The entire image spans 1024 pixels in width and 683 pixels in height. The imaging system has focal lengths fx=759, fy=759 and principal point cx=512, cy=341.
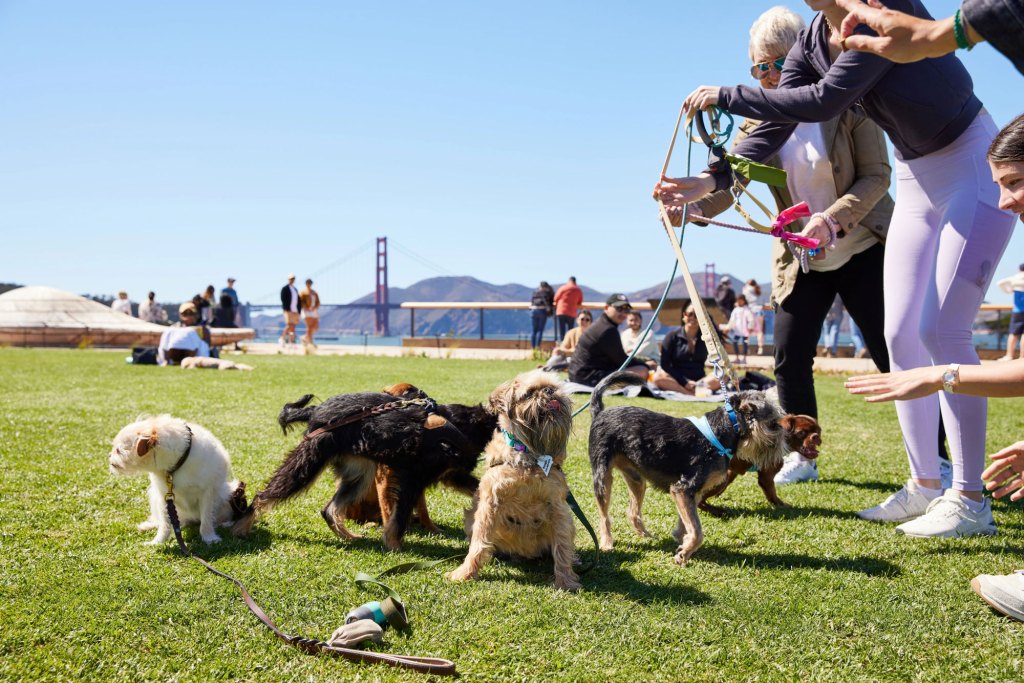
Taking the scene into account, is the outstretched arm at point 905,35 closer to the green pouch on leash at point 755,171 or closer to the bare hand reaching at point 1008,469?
the bare hand reaching at point 1008,469

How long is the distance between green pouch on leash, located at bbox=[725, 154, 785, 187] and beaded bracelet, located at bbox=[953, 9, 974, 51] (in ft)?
6.90

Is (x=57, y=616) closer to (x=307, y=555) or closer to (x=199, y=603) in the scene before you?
(x=199, y=603)

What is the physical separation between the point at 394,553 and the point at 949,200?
3465mm

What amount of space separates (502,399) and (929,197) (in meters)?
2.53

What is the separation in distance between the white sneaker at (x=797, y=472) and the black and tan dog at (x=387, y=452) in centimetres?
272

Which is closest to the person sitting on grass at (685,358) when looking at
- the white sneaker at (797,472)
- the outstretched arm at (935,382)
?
the white sneaker at (797,472)

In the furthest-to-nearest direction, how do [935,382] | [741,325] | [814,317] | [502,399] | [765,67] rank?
1. [741,325]
2. [814,317]
3. [765,67]
4. [502,399]
5. [935,382]

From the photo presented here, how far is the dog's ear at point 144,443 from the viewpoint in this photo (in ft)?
13.1

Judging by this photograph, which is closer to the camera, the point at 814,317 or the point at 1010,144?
the point at 1010,144

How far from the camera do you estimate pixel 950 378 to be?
2.46 m

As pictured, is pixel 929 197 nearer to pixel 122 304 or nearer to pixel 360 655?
pixel 360 655

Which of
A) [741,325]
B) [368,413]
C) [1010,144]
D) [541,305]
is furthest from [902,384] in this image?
[541,305]

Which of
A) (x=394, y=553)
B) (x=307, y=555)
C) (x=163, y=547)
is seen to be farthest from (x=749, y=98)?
(x=163, y=547)

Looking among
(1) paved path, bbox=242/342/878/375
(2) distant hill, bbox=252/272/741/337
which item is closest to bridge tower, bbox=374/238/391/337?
(2) distant hill, bbox=252/272/741/337
